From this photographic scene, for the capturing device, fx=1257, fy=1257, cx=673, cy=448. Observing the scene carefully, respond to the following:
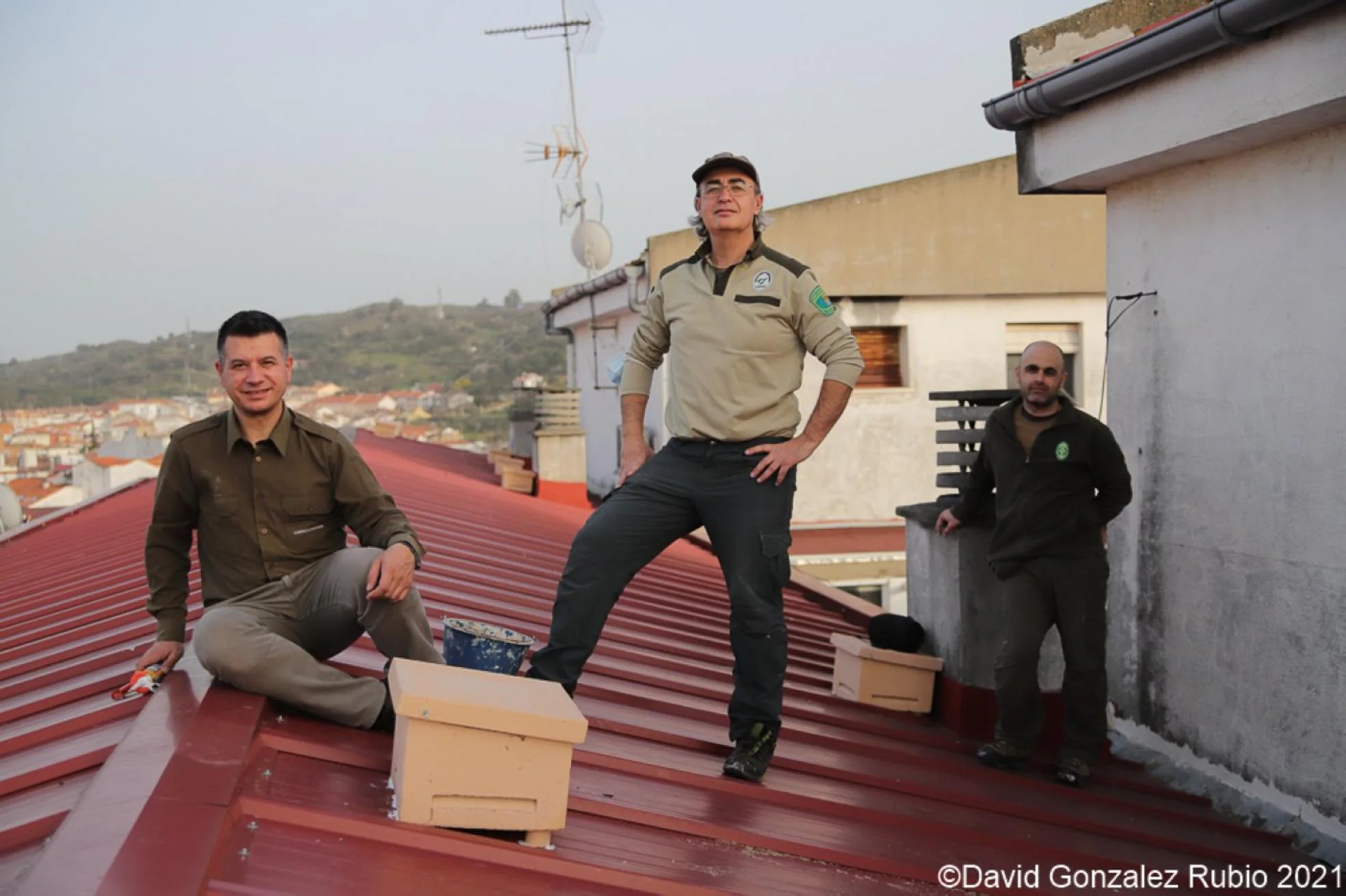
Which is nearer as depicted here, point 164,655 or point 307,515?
point 164,655

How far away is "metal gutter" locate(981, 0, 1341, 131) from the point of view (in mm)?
4363

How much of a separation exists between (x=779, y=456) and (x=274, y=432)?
152cm

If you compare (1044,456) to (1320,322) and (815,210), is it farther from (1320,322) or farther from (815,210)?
(815,210)

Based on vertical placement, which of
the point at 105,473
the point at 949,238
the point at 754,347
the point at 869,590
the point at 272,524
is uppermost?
the point at 949,238

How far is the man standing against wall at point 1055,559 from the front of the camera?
16.8 feet

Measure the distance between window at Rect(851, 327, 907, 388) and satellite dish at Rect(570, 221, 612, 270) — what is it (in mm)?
8381

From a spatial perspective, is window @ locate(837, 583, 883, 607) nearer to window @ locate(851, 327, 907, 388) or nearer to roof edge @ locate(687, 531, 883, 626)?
window @ locate(851, 327, 907, 388)

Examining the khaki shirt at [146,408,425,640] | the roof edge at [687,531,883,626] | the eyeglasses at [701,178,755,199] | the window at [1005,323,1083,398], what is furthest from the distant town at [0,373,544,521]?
the window at [1005,323,1083,398]

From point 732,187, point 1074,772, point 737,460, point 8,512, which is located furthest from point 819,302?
point 8,512

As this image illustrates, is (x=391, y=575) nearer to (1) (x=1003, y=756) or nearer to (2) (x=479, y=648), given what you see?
(2) (x=479, y=648)

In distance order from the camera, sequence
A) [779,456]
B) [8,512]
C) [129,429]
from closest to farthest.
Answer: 1. [779,456]
2. [8,512]
3. [129,429]

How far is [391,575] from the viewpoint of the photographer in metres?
3.38

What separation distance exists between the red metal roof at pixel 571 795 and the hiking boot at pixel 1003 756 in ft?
0.27

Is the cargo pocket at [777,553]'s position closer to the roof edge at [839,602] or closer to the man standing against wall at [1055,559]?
the man standing against wall at [1055,559]
